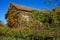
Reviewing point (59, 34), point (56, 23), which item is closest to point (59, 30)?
point (59, 34)

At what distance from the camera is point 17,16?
119 feet

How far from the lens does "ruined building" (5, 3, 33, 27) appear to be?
3586 cm

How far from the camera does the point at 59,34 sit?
797 inches

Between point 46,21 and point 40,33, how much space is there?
4512 millimetres

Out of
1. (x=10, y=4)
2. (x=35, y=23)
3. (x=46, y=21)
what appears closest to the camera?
(x=46, y=21)

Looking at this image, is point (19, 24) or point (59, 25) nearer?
point (59, 25)

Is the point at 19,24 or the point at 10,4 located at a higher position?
the point at 10,4

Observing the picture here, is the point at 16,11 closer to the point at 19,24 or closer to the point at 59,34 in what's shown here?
the point at 19,24

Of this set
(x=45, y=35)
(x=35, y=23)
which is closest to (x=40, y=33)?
(x=45, y=35)

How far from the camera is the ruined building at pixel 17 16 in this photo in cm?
3586

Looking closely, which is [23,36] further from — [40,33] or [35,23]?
[35,23]

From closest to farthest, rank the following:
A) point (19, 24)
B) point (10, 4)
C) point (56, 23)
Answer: point (56, 23), point (19, 24), point (10, 4)

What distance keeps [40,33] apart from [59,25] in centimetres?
251

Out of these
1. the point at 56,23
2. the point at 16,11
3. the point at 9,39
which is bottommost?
the point at 9,39
